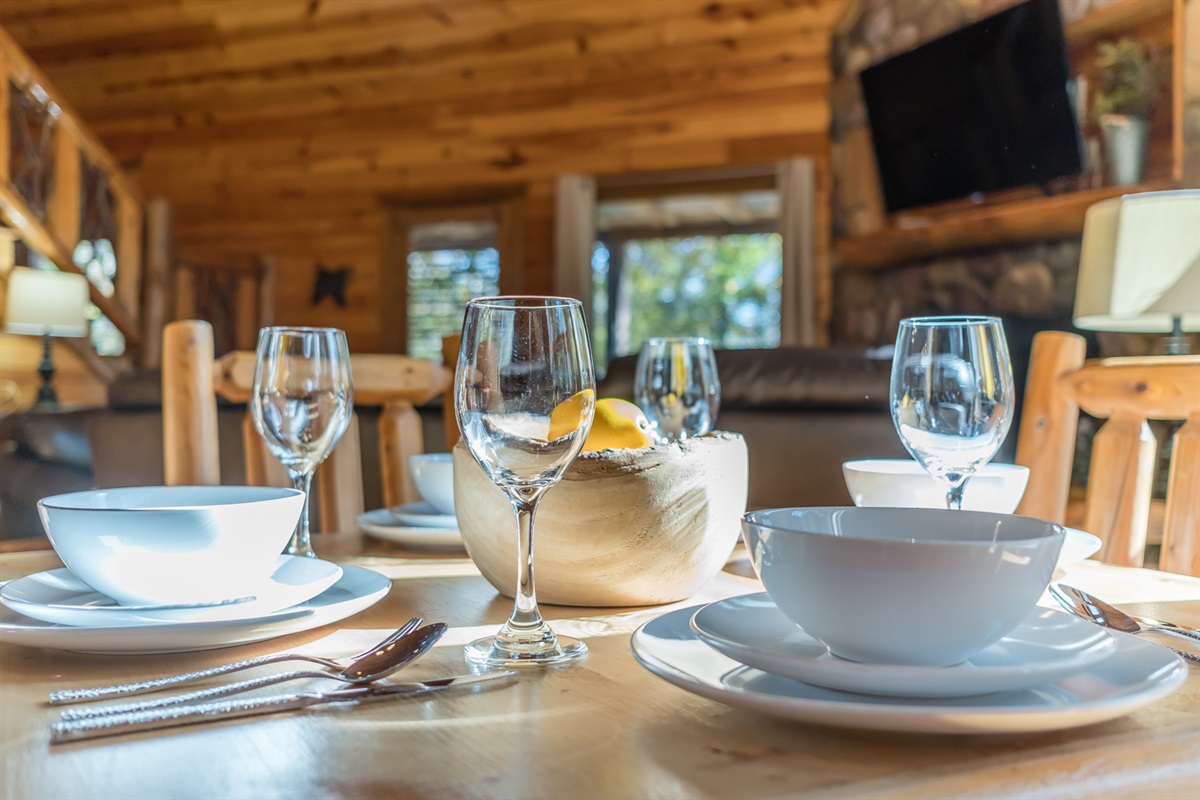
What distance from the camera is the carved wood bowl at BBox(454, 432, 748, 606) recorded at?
69cm

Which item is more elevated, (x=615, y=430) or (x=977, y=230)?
(x=977, y=230)

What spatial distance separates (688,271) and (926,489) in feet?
21.4

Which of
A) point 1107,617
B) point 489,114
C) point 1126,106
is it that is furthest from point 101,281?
point 1107,617

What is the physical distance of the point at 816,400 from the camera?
258cm

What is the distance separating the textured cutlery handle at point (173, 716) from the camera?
0.43m

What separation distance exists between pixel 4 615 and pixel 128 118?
806 cm

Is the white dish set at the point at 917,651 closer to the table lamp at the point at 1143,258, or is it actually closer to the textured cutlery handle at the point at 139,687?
the textured cutlery handle at the point at 139,687

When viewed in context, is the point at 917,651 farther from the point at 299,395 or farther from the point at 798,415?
the point at 798,415

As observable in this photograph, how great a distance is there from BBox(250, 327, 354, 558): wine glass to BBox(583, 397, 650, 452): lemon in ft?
0.73

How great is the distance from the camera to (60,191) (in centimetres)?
570

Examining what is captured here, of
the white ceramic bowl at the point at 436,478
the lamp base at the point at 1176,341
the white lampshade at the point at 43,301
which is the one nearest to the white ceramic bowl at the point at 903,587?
the white ceramic bowl at the point at 436,478

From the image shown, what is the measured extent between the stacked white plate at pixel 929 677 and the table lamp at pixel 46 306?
17.7ft

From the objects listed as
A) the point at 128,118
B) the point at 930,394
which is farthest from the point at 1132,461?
the point at 128,118

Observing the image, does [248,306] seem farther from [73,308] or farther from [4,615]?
[4,615]
